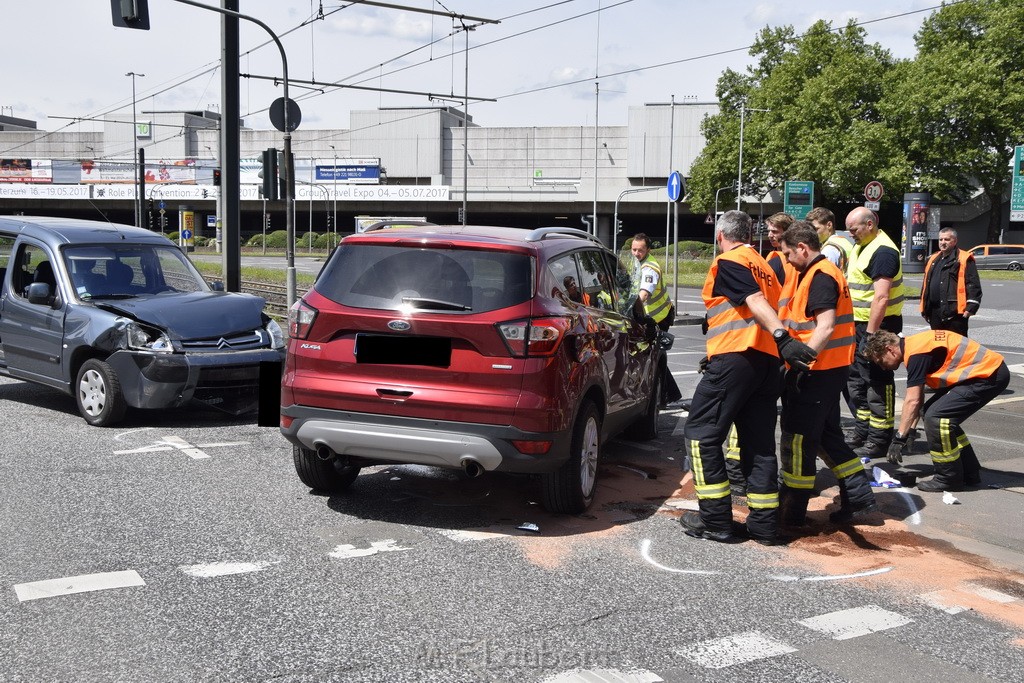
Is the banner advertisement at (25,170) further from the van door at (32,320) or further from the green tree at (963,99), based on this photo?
the van door at (32,320)

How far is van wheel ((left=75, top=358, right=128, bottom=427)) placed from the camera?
8555 mm

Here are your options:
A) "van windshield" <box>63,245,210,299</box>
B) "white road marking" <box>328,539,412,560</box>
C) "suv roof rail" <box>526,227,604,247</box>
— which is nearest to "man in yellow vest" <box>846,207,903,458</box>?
"suv roof rail" <box>526,227,604,247</box>

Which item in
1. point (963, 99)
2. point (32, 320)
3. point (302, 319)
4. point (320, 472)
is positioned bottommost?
point (320, 472)

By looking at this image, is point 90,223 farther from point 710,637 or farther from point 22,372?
point 710,637

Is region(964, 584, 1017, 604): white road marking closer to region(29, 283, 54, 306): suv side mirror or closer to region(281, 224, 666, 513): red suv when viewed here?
region(281, 224, 666, 513): red suv

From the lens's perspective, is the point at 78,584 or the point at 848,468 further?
the point at 848,468

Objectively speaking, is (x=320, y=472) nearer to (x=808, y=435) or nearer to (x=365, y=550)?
(x=365, y=550)

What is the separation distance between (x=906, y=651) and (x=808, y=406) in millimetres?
2061

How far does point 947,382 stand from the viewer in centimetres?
703

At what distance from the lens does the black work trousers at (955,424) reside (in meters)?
6.86

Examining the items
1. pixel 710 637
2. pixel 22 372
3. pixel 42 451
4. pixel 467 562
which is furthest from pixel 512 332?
pixel 22 372

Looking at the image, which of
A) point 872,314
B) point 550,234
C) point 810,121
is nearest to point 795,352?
point 550,234

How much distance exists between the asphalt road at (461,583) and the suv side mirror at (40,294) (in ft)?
6.66

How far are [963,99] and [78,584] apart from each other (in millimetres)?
53702
